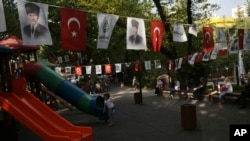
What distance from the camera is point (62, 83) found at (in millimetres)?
19469

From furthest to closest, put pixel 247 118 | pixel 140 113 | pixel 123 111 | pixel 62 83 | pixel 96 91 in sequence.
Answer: pixel 96 91, pixel 123 111, pixel 140 113, pixel 62 83, pixel 247 118

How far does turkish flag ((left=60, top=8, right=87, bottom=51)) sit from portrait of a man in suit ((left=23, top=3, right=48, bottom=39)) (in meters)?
0.96

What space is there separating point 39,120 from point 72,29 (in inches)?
132

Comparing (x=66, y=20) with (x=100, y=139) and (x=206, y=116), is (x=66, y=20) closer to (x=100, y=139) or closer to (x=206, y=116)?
(x=100, y=139)

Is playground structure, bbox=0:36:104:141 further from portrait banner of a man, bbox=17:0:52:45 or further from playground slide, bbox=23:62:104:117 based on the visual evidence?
portrait banner of a man, bbox=17:0:52:45

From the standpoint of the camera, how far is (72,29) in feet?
47.2

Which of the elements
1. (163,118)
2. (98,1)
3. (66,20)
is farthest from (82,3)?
(66,20)

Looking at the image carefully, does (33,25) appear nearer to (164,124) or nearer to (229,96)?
(164,124)

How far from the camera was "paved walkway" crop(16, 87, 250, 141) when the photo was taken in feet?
45.8

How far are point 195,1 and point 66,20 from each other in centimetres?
1814

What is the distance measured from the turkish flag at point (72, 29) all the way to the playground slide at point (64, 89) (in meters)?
5.00

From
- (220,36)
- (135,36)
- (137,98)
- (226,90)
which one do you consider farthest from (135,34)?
(137,98)

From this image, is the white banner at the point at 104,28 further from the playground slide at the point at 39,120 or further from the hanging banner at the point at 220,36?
the hanging banner at the point at 220,36

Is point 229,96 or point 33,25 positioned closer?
point 33,25
